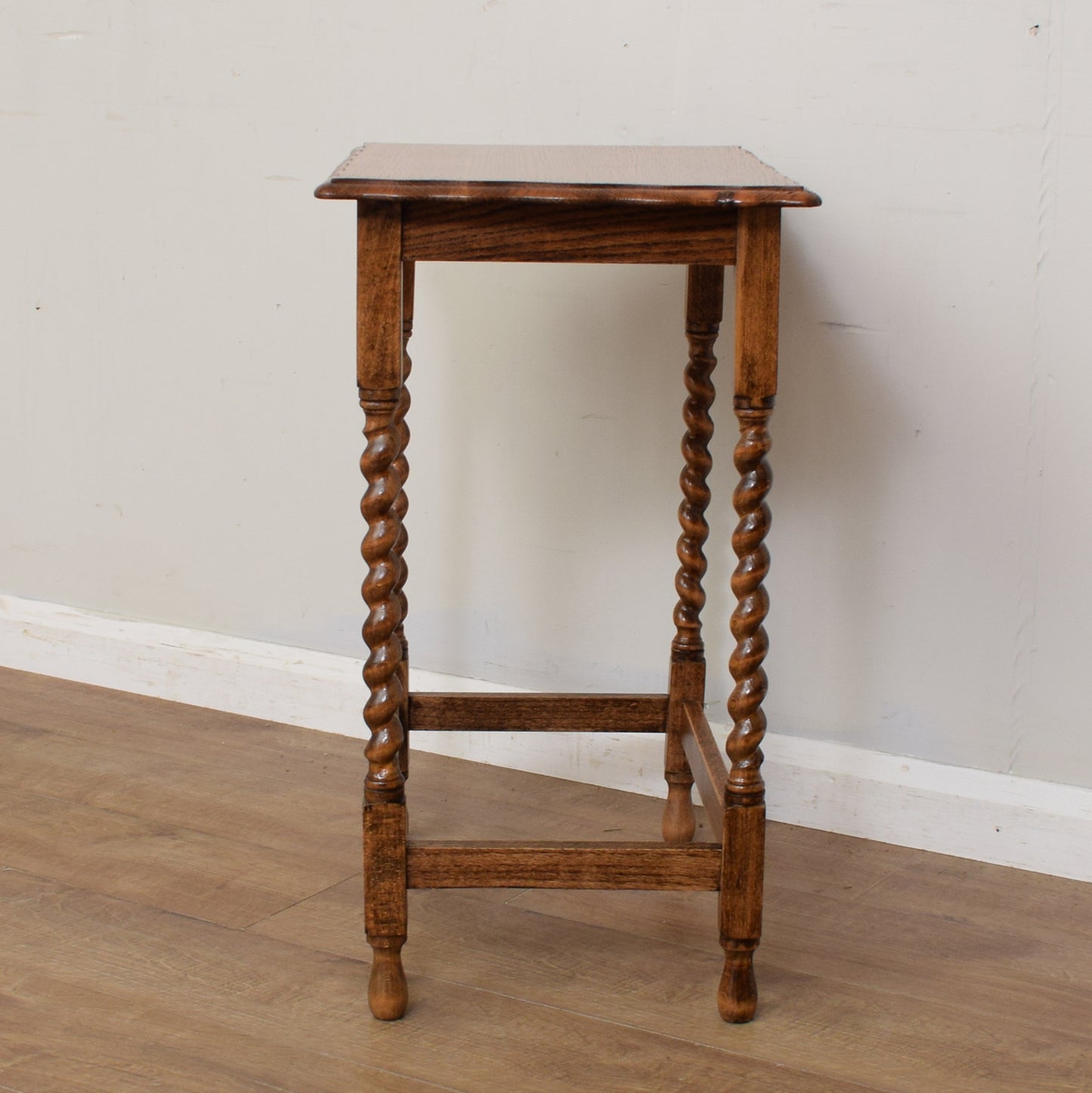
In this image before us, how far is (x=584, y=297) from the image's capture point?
5.96 ft

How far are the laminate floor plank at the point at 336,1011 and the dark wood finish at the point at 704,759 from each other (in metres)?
0.23

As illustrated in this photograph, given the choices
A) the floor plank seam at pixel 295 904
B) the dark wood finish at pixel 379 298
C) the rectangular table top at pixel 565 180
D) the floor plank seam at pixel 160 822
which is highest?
the rectangular table top at pixel 565 180

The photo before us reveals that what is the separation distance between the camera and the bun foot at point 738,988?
1.27m

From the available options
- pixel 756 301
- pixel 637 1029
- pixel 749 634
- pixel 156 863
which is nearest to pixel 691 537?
pixel 749 634

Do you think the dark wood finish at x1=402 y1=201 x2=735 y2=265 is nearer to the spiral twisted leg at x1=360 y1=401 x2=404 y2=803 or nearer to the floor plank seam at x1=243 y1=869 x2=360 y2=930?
the spiral twisted leg at x1=360 y1=401 x2=404 y2=803

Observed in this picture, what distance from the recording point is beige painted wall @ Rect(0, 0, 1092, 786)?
5.23 ft

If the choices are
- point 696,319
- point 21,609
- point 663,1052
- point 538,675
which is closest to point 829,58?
point 696,319

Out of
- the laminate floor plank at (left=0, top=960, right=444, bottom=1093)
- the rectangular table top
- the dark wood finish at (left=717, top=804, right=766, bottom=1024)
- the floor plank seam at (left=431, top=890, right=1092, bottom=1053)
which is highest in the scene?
the rectangular table top

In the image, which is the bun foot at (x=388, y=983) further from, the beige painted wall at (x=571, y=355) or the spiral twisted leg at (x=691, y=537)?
the beige painted wall at (x=571, y=355)

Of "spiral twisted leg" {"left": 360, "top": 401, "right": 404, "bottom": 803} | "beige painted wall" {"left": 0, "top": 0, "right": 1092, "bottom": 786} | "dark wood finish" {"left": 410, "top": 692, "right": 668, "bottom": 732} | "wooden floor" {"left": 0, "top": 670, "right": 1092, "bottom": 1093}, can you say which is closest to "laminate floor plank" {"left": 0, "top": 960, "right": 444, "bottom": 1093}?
"wooden floor" {"left": 0, "top": 670, "right": 1092, "bottom": 1093}

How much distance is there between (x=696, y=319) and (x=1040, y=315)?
1.29 feet

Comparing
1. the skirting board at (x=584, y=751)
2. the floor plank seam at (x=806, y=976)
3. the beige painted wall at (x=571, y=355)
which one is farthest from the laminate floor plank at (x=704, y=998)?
the beige painted wall at (x=571, y=355)

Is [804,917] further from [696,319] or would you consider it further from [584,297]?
[584,297]

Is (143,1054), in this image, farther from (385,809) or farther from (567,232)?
(567,232)
